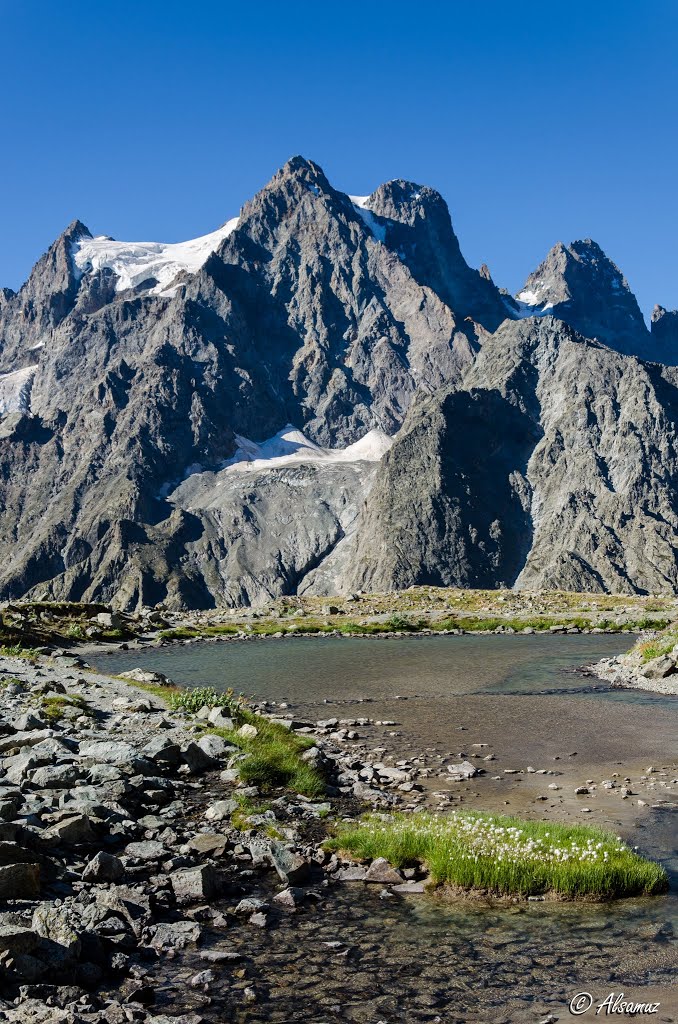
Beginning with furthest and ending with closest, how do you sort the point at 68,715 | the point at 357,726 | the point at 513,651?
1. the point at 513,651
2. the point at 357,726
3. the point at 68,715

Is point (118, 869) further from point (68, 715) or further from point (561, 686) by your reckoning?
point (561, 686)

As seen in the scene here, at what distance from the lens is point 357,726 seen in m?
35.6

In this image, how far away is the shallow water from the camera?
11.3 metres

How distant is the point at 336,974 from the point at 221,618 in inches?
4355

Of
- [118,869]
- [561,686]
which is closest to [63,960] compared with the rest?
[118,869]

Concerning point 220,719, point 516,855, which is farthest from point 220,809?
point 220,719

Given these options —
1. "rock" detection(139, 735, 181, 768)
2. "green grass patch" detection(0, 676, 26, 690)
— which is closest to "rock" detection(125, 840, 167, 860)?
"rock" detection(139, 735, 181, 768)

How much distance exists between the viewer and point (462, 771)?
84.0ft

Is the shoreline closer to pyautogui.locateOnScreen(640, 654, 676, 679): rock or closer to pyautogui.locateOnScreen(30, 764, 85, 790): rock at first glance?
pyautogui.locateOnScreen(30, 764, 85, 790): rock

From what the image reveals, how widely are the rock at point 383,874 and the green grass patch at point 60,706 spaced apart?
1629cm

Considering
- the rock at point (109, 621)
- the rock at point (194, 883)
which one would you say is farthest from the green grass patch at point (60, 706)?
the rock at point (109, 621)

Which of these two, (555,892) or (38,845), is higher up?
(38,845)

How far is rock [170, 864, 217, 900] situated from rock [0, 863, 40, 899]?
2489 mm

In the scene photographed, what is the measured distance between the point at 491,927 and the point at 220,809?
26.3ft
